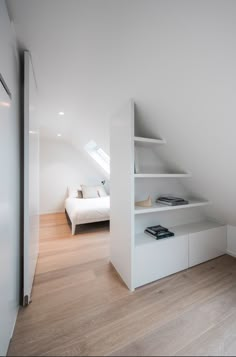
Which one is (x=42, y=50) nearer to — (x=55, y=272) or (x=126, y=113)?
(x=126, y=113)

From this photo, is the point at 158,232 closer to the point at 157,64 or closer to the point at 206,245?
the point at 206,245

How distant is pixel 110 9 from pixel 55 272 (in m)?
2.38

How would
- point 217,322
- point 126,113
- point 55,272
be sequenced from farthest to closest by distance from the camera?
point 55,272 < point 126,113 < point 217,322

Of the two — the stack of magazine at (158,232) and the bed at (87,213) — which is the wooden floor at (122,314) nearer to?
the stack of magazine at (158,232)

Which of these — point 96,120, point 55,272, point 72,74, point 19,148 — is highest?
point 72,74

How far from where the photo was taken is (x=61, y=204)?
464 cm

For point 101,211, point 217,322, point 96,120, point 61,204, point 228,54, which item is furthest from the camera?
point 61,204

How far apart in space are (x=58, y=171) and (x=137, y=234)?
3539mm

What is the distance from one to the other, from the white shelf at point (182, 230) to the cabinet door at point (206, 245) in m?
0.06

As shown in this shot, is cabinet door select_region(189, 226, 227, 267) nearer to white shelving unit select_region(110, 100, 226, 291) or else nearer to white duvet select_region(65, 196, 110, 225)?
white shelving unit select_region(110, 100, 226, 291)

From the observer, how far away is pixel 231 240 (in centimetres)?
223

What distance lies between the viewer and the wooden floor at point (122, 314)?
3.35 ft

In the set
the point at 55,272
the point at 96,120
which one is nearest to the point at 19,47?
the point at 96,120

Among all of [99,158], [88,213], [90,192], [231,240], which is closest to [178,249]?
[231,240]
